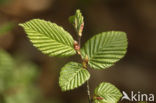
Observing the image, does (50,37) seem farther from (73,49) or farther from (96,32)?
(96,32)

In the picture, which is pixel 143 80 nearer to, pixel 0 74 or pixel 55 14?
pixel 55 14

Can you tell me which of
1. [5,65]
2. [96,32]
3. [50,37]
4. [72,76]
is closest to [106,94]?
[72,76]

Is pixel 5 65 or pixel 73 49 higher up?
pixel 73 49

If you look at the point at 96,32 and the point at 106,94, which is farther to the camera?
the point at 96,32

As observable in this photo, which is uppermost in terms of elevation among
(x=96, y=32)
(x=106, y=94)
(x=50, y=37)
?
(x=50, y=37)

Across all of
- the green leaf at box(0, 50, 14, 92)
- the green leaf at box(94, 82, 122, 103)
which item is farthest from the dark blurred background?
the green leaf at box(94, 82, 122, 103)

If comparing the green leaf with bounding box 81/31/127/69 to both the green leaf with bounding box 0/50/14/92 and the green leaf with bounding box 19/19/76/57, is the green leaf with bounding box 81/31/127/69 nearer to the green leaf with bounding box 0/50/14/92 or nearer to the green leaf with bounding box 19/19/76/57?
the green leaf with bounding box 19/19/76/57

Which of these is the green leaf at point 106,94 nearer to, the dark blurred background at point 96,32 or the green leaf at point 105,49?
the green leaf at point 105,49
